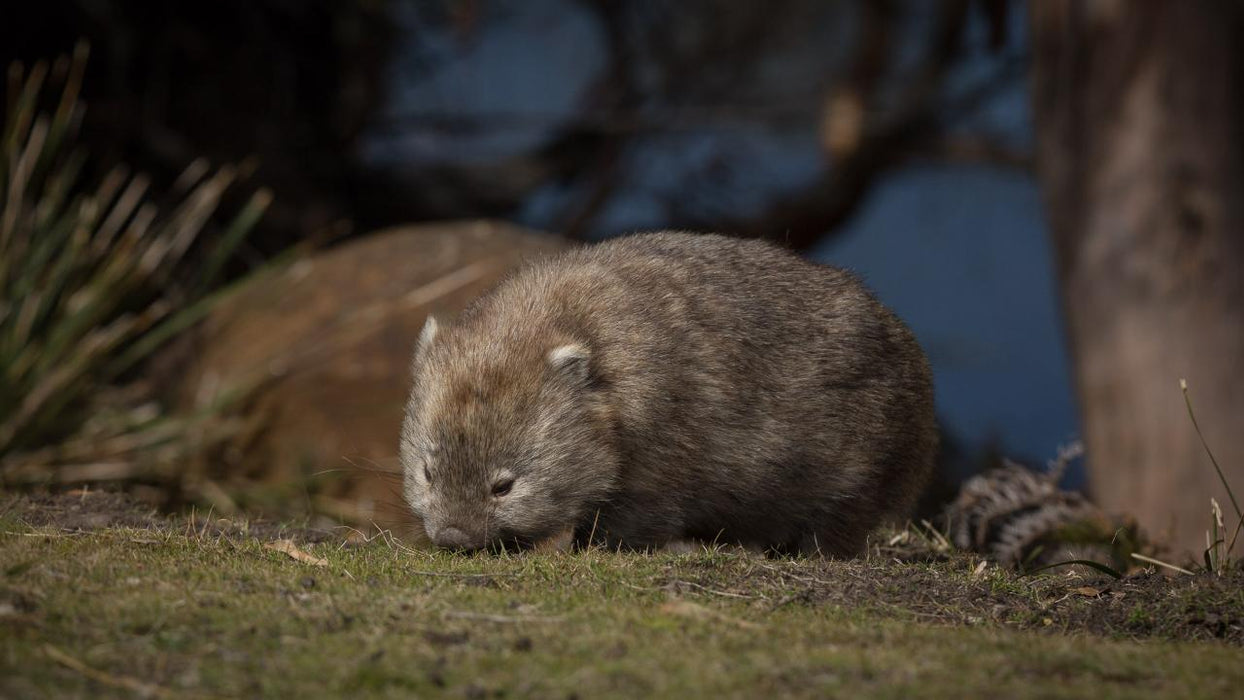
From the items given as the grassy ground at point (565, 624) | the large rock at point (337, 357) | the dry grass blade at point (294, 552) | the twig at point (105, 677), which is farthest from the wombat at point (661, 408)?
the large rock at point (337, 357)

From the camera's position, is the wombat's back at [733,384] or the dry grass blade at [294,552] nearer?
the dry grass blade at [294,552]

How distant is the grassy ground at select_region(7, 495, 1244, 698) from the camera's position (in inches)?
105

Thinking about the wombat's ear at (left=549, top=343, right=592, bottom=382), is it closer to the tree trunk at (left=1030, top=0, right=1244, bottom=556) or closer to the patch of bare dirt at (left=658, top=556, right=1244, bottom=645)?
the patch of bare dirt at (left=658, top=556, right=1244, bottom=645)

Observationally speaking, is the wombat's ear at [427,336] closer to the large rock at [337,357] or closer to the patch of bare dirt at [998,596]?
the patch of bare dirt at [998,596]

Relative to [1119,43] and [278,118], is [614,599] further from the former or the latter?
[278,118]

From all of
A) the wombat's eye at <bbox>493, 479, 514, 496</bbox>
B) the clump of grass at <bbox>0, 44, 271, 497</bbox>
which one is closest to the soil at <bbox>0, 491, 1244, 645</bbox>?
the wombat's eye at <bbox>493, 479, 514, 496</bbox>

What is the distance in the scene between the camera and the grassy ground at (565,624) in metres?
2.67

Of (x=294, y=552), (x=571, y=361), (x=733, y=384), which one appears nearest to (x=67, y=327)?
(x=571, y=361)

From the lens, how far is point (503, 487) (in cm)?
439

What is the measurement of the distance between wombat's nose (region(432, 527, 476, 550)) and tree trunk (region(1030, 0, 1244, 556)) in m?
4.67

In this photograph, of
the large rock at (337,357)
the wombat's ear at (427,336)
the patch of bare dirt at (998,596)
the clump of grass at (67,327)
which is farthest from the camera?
the large rock at (337,357)

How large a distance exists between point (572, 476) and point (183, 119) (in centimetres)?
780

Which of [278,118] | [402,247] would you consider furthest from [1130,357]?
[278,118]

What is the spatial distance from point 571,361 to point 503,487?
0.45 metres
